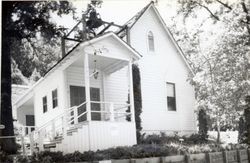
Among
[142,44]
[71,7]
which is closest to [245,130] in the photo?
[142,44]

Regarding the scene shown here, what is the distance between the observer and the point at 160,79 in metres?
14.8

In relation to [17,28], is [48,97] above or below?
below

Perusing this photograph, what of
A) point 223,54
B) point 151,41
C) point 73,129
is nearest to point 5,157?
point 73,129

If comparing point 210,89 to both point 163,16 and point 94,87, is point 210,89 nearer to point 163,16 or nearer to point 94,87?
point 163,16

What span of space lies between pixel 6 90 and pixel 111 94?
5.01 metres

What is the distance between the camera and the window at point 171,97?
15.1 metres

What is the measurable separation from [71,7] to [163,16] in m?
7.15

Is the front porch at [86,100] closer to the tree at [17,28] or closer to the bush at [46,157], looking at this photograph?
the bush at [46,157]

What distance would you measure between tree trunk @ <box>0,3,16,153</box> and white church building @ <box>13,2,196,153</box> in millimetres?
1103

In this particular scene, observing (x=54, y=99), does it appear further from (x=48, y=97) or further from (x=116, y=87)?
(x=116, y=87)

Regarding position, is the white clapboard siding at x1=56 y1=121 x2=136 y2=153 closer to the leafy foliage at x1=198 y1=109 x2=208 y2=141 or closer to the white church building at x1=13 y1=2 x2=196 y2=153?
the white church building at x1=13 y1=2 x2=196 y2=153

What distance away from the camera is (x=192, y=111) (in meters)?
16.1

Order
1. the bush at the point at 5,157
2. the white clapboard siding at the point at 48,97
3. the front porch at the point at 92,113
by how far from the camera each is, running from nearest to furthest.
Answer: the bush at the point at 5,157
the front porch at the point at 92,113
the white clapboard siding at the point at 48,97

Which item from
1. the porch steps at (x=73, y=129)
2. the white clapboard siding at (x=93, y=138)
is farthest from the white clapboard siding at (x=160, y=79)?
the porch steps at (x=73, y=129)
